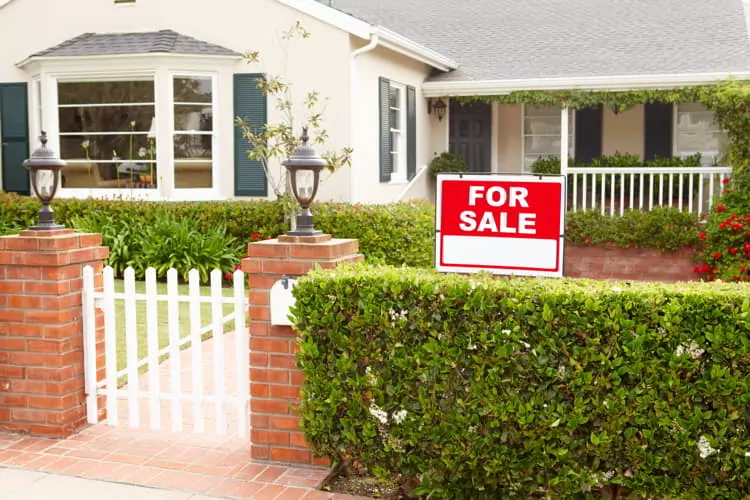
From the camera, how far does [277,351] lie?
14.7ft

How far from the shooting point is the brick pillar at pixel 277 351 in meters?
4.46

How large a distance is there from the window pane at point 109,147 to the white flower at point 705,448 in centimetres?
1001

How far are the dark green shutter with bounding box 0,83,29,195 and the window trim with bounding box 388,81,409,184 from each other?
5620 mm

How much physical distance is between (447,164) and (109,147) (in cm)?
574

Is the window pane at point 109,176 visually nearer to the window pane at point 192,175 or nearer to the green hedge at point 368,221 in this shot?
the window pane at point 192,175

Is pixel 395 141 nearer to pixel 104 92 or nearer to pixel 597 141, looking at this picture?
pixel 597 141

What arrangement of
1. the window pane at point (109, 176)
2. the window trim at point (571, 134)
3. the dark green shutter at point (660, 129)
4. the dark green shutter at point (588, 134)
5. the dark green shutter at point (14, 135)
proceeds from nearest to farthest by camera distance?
1. the window pane at point (109, 176)
2. the dark green shutter at point (14, 135)
3. the dark green shutter at point (660, 129)
4. the dark green shutter at point (588, 134)
5. the window trim at point (571, 134)


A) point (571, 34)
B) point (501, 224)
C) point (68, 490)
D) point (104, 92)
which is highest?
point (571, 34)

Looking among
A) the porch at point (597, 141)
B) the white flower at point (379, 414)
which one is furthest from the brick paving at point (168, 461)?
the porch at point (597, 141)

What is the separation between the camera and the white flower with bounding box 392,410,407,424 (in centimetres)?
399

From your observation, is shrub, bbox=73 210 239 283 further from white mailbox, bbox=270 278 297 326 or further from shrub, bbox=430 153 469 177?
white mailbox, bbox=270 278 297 326

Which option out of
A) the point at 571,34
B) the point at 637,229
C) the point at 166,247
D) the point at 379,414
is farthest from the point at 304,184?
the point at 571,34

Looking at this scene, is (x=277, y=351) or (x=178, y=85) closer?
(x=277, y=351)

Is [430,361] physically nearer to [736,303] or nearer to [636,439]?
[636,439]
